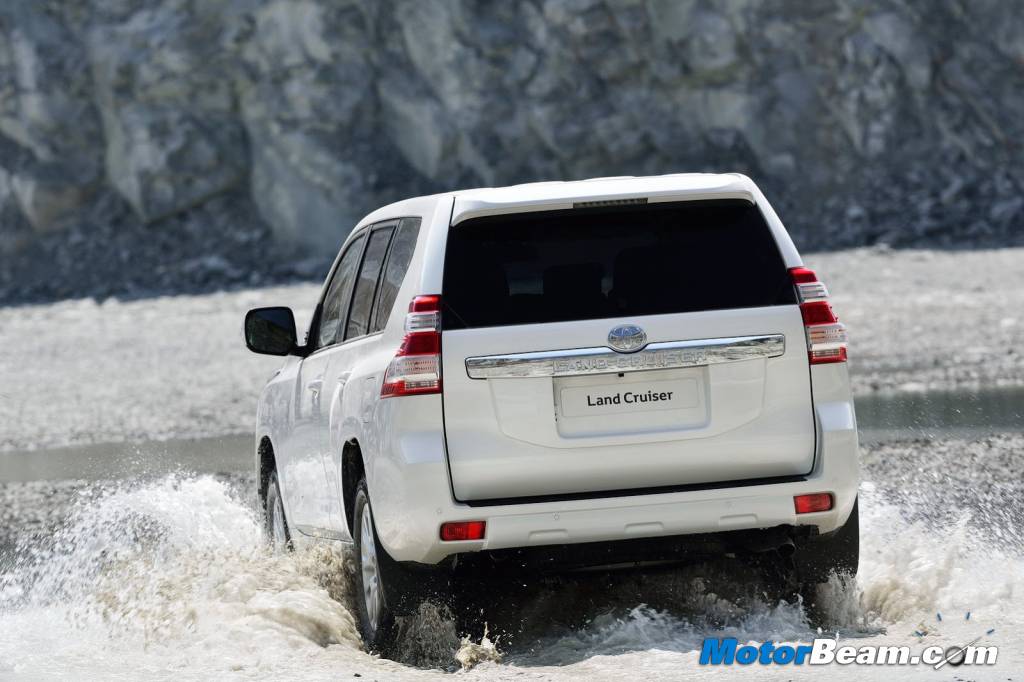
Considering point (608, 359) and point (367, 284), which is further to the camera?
point (367, 284)

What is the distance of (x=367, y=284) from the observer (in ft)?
21.5

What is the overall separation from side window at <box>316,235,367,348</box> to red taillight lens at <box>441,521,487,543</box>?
1.59m

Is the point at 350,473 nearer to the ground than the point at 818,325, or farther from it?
nearer to the ground

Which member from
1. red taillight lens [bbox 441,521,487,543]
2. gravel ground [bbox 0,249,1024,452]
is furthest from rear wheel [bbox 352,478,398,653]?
gravel ground [bbox 0,249,1024,452]

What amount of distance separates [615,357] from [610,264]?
15.9 inches

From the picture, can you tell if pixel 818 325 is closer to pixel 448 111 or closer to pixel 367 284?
pixel 367 284

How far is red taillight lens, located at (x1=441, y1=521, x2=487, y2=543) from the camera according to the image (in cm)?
548

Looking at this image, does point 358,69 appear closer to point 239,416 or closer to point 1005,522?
point 239,416

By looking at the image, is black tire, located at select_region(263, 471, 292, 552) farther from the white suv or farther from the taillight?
the taillight

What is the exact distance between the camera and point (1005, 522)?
884cm

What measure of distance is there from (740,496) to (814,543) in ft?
1.79

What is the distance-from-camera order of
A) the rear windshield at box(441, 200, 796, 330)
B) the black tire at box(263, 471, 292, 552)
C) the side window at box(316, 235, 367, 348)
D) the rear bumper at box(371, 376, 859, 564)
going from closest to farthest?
1. the rear bumper at box(371, 376, 859, 564)
2. the rear windshield at box(441, 200, 796, 330)
3. the side window at box(316, 235, 367, 348)
4. the black tire at box(263, 471, 292, 552)

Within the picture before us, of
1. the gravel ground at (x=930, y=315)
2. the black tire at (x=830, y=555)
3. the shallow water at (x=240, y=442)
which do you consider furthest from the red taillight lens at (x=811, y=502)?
the gravel ground at (x=930, y=315)

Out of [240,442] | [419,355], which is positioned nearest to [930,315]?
[240,442]
